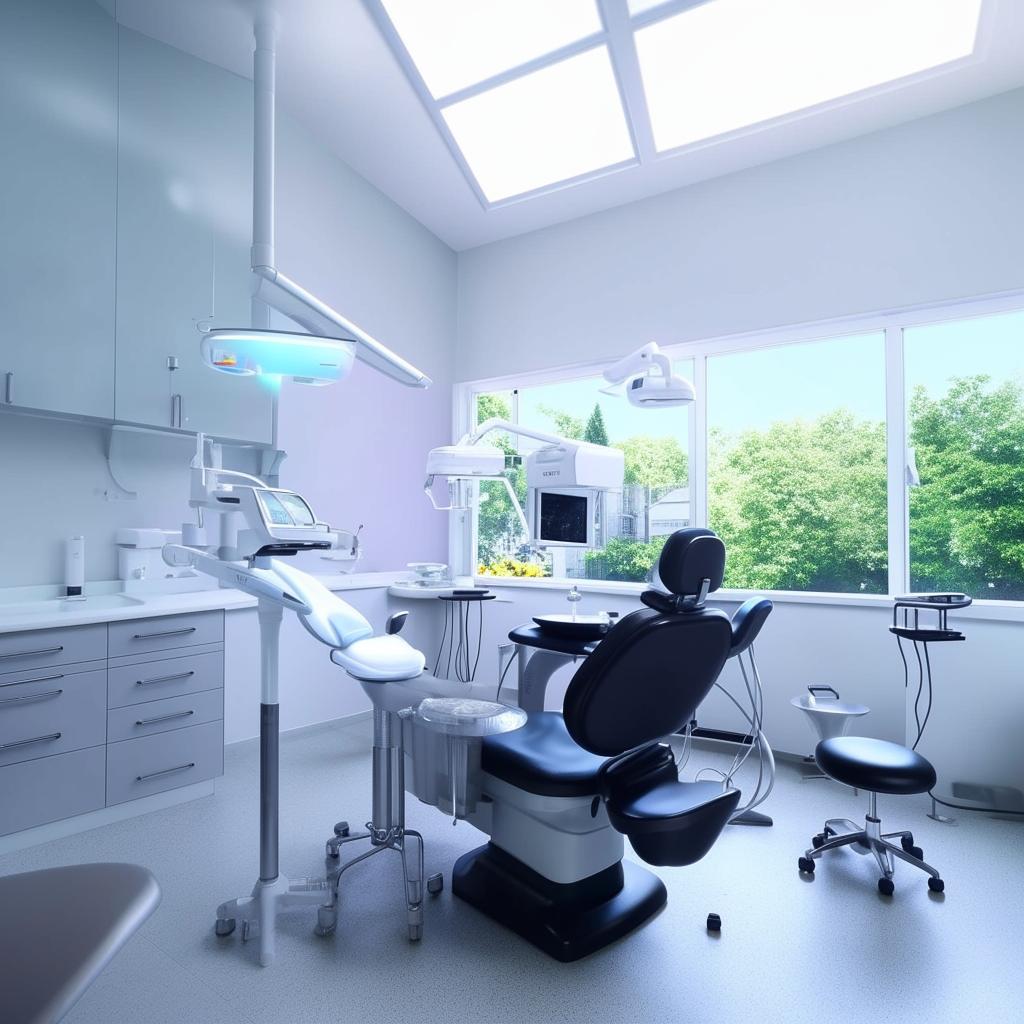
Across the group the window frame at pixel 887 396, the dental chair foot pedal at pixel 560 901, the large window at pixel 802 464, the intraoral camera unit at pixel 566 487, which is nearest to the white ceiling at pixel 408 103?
the window frame at pixel 887 396

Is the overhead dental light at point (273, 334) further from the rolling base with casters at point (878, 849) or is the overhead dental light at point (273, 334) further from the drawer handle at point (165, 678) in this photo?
the rolling base with casters at point (878, 849)

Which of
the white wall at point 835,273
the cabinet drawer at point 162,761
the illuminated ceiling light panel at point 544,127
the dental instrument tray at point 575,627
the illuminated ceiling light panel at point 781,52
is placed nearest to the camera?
the dental instrument tray at point 575,627

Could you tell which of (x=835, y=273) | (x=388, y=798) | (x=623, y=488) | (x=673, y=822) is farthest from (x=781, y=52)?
(x=388, y=798)

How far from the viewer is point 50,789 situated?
2289 millimetres

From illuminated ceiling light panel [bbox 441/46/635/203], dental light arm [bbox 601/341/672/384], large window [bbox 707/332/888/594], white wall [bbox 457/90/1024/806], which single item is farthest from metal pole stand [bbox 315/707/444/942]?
illuminated ceiling light panel [bbox 441/46/635/203]

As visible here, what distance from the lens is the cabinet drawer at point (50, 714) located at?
2.20 metres

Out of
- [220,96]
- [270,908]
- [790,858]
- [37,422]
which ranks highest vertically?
[220,96]

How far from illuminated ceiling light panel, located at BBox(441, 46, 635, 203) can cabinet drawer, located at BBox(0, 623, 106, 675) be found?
2.97 meters

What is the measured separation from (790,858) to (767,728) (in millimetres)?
1084

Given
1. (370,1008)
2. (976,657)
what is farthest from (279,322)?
(976,657)

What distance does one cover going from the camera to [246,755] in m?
3.24

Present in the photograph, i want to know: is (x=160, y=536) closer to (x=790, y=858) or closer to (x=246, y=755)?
(x=246, y=755)

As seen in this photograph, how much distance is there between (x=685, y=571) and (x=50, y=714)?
7.26ft

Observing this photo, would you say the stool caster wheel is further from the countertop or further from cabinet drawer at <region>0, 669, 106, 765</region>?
the countertop
